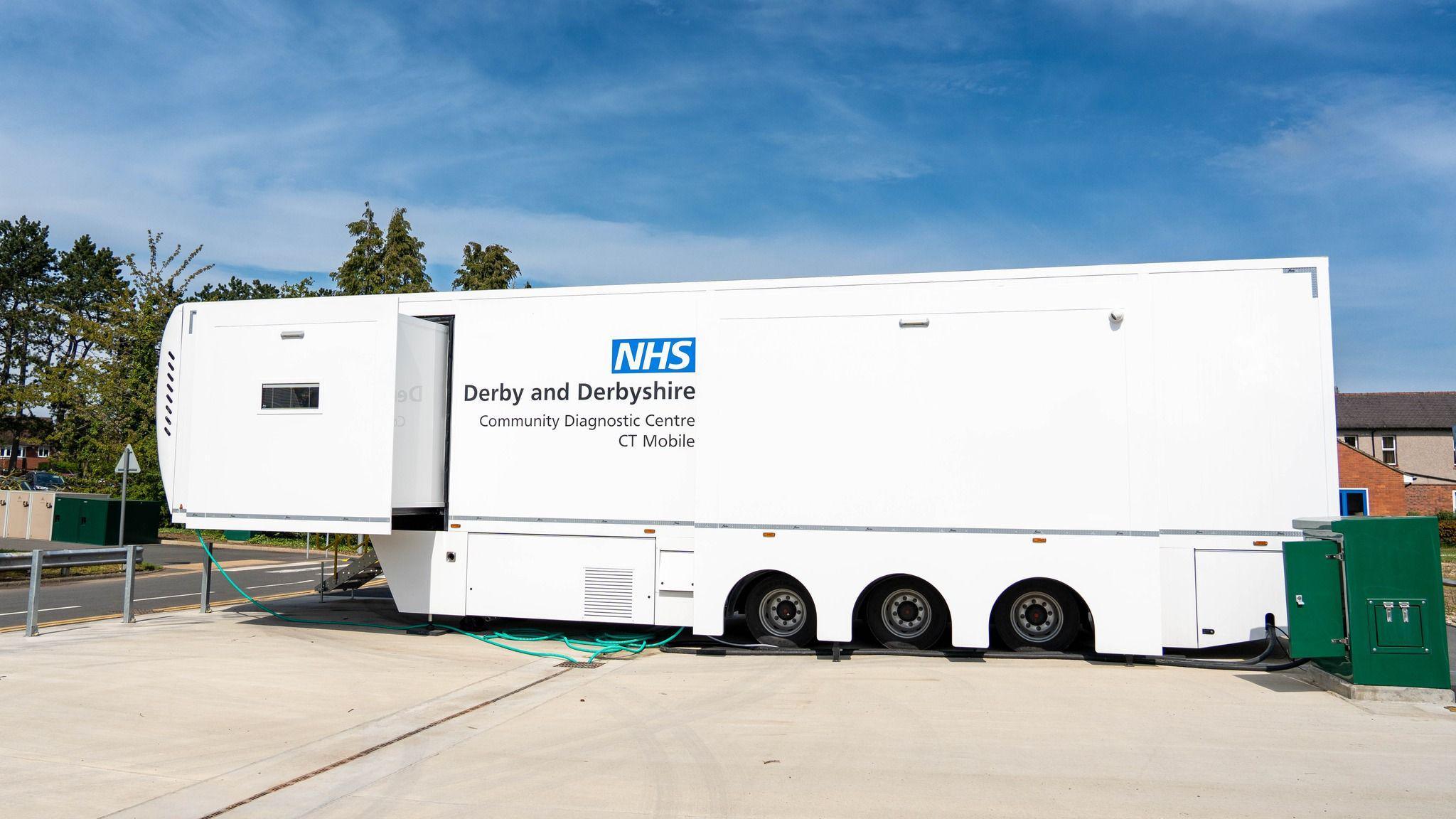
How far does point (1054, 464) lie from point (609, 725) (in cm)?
476

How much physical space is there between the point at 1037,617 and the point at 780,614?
8.33 ft

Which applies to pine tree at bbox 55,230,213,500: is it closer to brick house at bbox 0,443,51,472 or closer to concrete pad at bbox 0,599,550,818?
concrete pad at bbox 0,599,550,818

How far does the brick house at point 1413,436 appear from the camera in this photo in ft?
139

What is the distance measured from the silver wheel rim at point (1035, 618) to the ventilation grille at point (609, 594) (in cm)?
391

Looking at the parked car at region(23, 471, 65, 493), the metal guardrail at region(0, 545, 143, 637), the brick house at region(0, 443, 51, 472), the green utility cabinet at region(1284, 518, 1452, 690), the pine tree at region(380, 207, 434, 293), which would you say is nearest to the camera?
the green utility cabinet at region(1284, 518, 1452, 690)

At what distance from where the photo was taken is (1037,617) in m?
8.90

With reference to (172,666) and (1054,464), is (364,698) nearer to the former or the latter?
(172,666)

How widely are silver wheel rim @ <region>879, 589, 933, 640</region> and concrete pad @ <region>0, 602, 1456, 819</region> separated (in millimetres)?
368

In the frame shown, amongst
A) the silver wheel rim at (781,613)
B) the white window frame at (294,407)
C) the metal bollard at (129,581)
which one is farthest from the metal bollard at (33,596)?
the silver wheel rim at (781,613)

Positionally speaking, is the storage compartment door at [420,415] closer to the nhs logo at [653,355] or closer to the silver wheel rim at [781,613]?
the nhs logo at [653,355]

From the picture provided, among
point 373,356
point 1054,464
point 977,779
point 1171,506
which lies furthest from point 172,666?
point 1171,506

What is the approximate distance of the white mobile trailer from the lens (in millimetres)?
8438

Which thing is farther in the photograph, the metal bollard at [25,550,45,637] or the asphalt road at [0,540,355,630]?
the asphalt road at [0,540,355,630]

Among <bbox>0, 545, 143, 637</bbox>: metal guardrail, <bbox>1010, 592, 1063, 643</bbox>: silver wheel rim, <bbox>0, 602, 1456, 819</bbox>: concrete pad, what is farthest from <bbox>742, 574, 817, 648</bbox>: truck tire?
<bbox>0, 545, 143, 637</bbox>: metal guardrail
